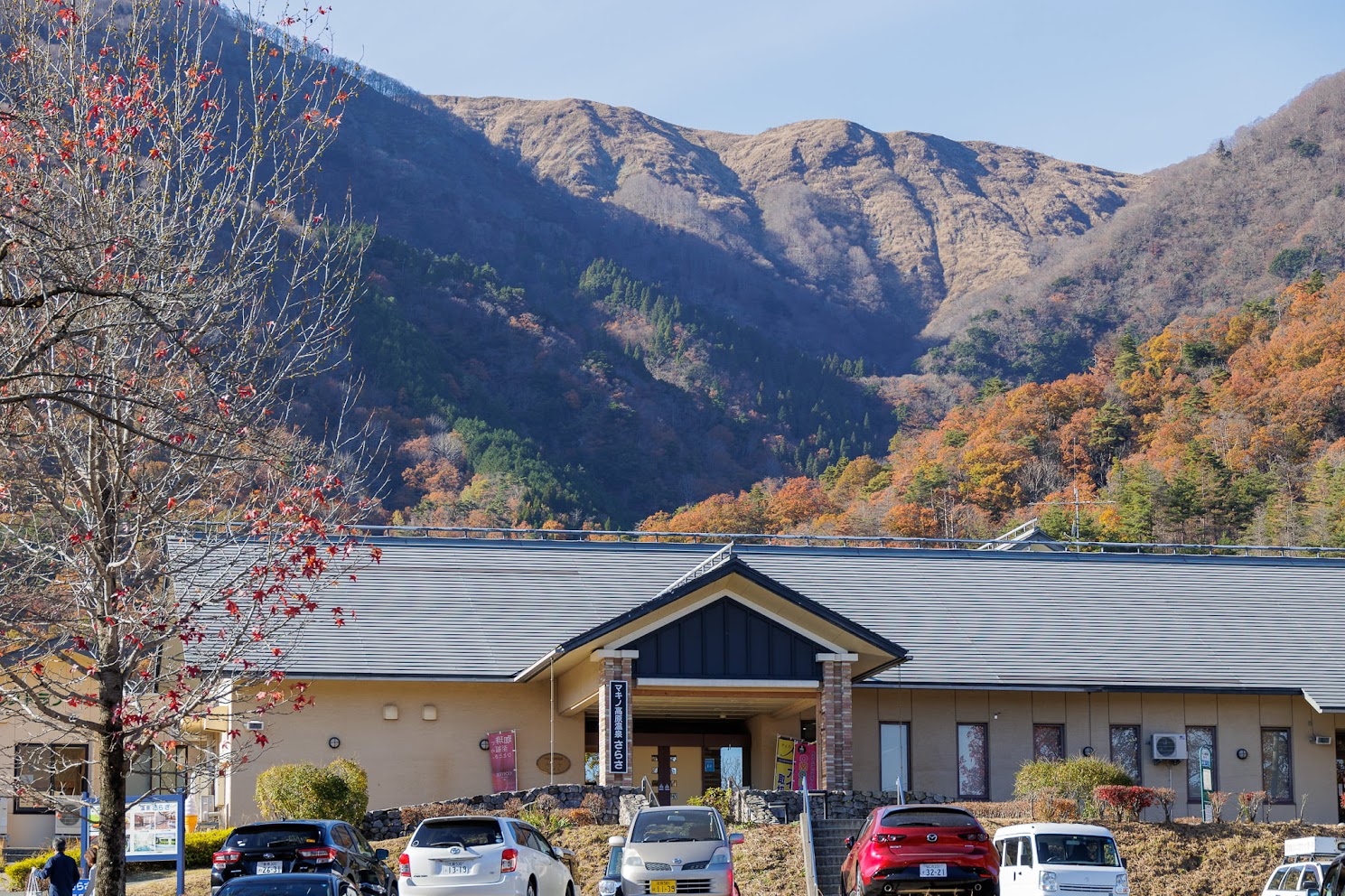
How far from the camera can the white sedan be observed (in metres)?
19.6

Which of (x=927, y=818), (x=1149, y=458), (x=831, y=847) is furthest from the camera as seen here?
(x=1149, y=458)

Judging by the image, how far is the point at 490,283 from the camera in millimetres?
113750

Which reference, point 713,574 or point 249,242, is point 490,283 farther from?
point 249,242

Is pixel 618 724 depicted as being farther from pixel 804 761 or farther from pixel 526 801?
pixel 804 761

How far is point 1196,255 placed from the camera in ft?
392

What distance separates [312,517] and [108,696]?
358 cm

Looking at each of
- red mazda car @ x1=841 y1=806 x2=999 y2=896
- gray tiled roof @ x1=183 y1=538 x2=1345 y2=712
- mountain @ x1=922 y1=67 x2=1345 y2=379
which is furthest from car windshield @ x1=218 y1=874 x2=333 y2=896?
mountain @ x1=922 y1=67 x2=1345 y2=379

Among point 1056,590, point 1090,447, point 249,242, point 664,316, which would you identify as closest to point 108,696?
point 249,242

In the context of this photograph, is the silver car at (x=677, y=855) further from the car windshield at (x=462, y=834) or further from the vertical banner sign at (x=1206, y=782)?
the vertical banner sign at (x=1206, y=782)

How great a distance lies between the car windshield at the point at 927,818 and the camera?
2023cm

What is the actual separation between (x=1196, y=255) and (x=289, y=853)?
110 m

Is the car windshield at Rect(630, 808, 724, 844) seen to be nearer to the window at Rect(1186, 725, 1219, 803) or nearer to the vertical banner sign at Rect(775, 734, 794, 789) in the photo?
the vertical banner sign at Rect(775, 734, 794, 789)

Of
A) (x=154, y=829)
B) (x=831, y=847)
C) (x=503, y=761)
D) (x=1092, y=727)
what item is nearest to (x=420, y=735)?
(x=503, y=761)

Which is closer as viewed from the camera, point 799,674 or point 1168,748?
point 799,674
